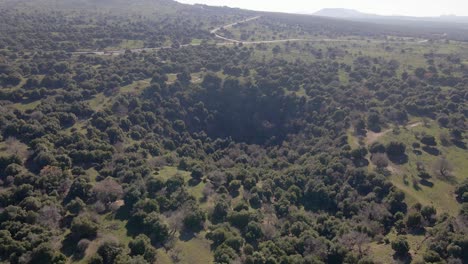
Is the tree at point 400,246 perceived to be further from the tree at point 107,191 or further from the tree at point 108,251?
the tree at point 107,191

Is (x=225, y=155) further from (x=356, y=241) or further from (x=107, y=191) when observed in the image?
(x=356, y=241)

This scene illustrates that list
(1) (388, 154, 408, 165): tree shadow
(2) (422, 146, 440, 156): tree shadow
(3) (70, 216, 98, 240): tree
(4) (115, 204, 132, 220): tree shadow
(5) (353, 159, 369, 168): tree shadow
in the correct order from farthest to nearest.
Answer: (2) (422, 146, 440, 156): tree shadow
(1) (388, 154, 408, 165): tree shadow
(5) (353, 159, 369, 168): tree shadow
(4) (115, 204, 132, 220): tree shadow
(3) (70, 216, 98, 240): tree

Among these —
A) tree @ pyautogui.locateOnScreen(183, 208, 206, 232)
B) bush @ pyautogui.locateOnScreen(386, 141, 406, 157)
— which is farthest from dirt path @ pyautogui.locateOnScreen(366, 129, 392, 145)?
tree @ pyautogui.locateOnScreen(183, 208, 206, 232)

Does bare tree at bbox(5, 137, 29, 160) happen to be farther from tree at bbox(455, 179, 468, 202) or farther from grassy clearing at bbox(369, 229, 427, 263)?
tree at bbox(455, 179, 468, 202)

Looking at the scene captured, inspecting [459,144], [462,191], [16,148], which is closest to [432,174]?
[462,191]

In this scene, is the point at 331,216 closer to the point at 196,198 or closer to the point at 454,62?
the point at 196,198

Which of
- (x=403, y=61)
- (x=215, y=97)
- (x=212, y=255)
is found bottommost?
(x=212, y=255)

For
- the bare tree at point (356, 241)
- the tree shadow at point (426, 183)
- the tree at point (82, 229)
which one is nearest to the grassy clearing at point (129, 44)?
the tree at point (82, 229)

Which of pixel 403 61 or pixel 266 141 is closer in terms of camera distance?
pixel 266 141

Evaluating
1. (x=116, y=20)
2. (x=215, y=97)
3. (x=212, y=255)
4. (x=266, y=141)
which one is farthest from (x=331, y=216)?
(x=116, y=20)
